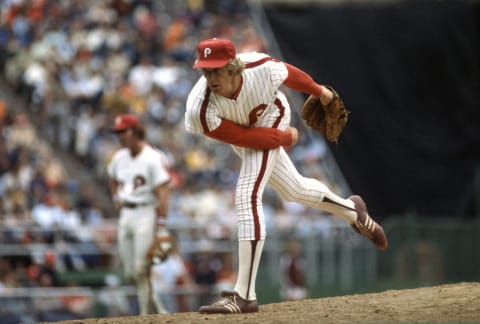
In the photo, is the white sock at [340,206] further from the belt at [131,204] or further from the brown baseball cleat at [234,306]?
the belt at [131,204]

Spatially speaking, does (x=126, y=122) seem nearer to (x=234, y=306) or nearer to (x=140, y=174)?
(x=140, y=174)

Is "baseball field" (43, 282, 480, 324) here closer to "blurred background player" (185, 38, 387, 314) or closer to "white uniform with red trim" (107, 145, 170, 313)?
"blurred background player" (185, 38, 387, 314)

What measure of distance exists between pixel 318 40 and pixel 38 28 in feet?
16.7

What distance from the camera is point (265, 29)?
869 inches

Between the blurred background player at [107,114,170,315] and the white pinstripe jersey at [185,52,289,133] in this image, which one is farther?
the blurred background player at [107,114,170,315]

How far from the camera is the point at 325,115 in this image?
9.32m

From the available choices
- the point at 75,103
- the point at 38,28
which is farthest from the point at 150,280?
the point at 38,28

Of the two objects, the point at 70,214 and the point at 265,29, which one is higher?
the point at 265,29

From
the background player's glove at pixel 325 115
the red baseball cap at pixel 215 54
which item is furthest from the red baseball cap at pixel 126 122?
the red baseball cap at pixel 215 54

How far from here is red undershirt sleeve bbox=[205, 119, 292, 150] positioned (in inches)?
329

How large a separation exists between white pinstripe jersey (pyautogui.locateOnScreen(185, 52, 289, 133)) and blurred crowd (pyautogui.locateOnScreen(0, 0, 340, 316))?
24.8 ft

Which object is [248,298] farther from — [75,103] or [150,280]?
[75,103]

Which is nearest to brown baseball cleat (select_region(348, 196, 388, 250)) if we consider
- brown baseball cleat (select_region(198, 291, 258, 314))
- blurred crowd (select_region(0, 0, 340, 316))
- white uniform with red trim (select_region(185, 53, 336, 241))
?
white uniform with red trim (select_region(185, 53, 336, 241))

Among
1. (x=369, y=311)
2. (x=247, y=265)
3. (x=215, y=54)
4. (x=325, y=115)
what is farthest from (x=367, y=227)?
(x=215, y=54)
